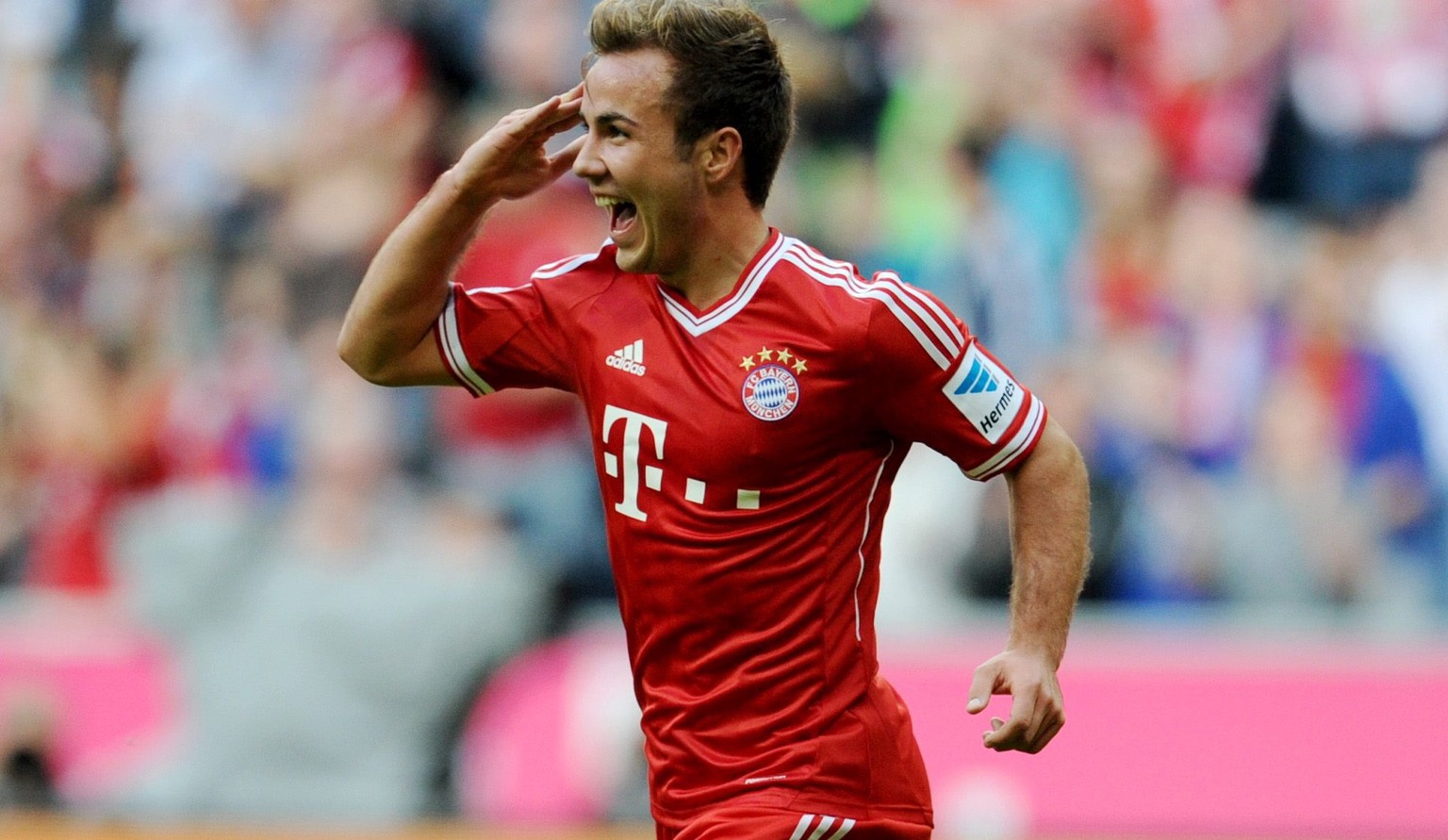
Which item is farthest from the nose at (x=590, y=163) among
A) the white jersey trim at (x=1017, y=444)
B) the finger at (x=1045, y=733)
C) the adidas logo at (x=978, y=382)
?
the finger at (x=1045, y=733)

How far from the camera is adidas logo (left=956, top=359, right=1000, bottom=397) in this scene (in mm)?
4043

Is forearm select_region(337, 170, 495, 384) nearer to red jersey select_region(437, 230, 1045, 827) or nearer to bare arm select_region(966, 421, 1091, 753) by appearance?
red jersey select_region(437, 230, 1045, 827)

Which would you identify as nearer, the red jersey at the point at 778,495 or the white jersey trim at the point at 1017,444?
the red jersey at the point at 778,495

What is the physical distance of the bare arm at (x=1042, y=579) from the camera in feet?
13.0

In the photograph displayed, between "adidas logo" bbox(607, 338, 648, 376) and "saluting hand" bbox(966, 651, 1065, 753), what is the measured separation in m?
0.91

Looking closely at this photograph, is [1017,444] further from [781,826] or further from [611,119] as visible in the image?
[611,119]

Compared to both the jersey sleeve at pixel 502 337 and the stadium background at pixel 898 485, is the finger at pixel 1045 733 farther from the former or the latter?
the stadium background at pixel 898 485

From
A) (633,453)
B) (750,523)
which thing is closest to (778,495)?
(750,523)

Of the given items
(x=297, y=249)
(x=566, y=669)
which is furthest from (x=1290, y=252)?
(x=297, y=249)

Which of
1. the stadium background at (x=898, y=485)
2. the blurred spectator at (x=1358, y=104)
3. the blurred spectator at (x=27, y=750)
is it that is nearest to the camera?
the stadium background at (x=898, y=485)

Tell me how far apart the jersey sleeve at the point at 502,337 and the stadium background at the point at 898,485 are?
163 inches

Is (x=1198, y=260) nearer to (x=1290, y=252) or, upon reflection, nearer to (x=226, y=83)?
(x=1290, y=252)

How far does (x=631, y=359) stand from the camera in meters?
4.12

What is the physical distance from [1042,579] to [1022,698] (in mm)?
271
